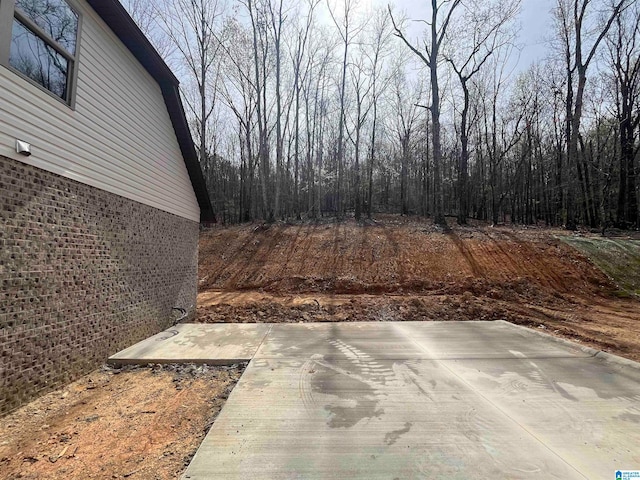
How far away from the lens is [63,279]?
390 cm

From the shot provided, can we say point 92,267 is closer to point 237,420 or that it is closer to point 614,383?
point 237,420

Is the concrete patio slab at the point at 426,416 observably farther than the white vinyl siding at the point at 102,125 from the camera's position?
No

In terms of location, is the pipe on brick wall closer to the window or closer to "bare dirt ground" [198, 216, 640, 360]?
"bare dirt ground" [198, 216, 640, 360]

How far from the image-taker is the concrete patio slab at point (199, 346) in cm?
475

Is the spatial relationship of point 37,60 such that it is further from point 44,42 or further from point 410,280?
point 410,280

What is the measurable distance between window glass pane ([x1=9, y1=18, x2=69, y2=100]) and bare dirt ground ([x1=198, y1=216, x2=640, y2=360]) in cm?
604

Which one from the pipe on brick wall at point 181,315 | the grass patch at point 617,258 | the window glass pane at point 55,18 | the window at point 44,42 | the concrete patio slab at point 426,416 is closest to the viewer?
the concrete patio slab at point 426,416

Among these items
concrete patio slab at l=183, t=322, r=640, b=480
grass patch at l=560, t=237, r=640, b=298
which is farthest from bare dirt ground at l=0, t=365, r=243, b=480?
grass patch at l=560, t=237, r=640, b=298

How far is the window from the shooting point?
3332mm

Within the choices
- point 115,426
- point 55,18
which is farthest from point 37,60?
point 115,426

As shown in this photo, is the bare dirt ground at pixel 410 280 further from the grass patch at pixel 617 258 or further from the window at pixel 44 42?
the window at pixel 44 42

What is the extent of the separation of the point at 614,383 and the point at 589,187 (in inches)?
929

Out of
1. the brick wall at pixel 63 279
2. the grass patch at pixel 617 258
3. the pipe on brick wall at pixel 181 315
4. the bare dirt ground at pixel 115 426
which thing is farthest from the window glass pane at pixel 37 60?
the grass patch at pixel 617 258

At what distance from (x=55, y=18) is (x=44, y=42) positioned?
410mm
